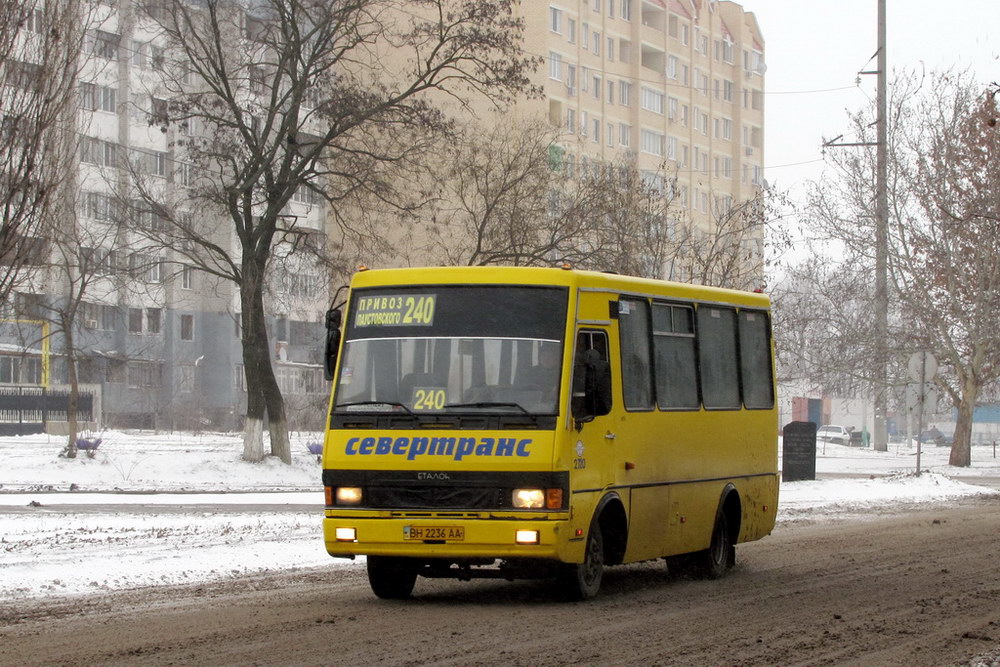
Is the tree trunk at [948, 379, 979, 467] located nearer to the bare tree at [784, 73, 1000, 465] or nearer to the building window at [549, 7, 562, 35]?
the bare tree at [784, 73, 1000, 465]

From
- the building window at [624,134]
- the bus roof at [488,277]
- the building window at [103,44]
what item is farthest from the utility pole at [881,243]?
the building window at [624,134]

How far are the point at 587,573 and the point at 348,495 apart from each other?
2084mm

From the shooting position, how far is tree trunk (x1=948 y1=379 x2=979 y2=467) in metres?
49.7

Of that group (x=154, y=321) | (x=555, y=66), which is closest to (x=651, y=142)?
(x=555, y=66)

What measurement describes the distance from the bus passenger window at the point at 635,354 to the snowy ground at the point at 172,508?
15.0 ft

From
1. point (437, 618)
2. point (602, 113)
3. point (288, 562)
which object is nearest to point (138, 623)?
point (437, 618)

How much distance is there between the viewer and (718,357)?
53.9 ft

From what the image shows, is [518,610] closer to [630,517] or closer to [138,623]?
[630,517]

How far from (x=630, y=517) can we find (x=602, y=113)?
9135 cm

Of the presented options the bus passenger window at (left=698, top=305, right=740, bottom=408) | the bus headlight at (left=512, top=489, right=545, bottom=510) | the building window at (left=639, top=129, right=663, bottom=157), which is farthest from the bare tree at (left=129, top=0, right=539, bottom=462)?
the building window at (left=639, top=129, right=663, bottom=157)

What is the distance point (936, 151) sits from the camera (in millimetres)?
48562

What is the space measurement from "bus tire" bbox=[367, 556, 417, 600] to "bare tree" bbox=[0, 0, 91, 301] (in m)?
8.20

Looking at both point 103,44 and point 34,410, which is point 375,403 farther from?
point 34,410

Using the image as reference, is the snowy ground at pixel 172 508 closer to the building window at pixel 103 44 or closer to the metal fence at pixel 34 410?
the building window at pixel 103 44
